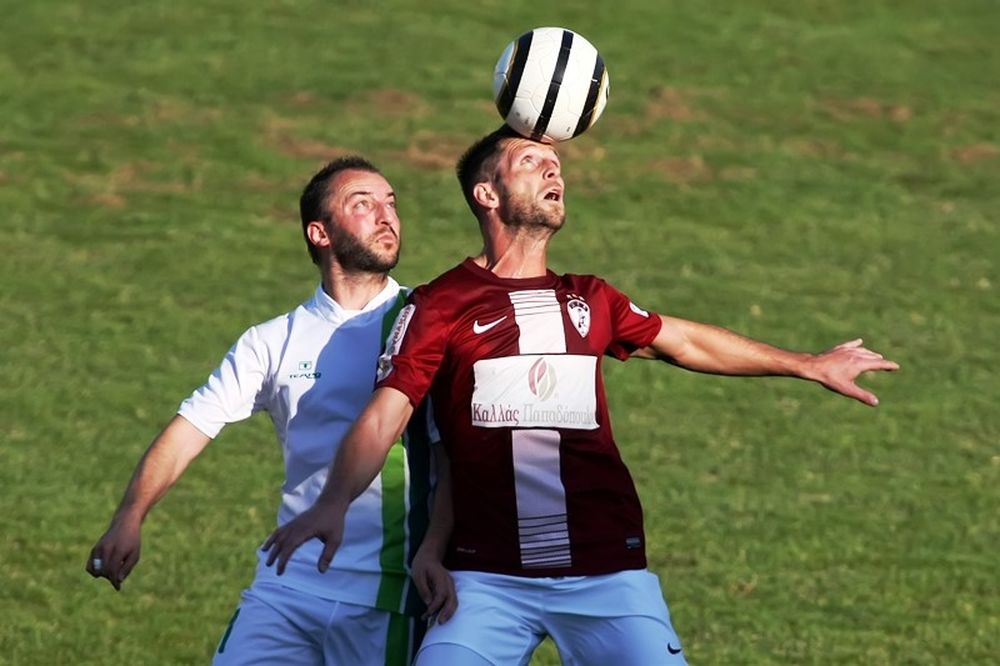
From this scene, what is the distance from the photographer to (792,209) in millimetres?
18125

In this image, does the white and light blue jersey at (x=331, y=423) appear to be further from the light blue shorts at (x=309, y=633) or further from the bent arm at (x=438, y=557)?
the bent arm at (x=438, y=557)

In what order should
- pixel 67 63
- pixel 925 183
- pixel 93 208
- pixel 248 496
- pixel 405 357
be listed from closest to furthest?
1. pixel 405 357
2. pixel 248 496
3. pixel 93 208
4. pixel 925 183
5. pixel 67 63

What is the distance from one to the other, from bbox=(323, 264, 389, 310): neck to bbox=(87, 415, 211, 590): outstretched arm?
74 centimetres

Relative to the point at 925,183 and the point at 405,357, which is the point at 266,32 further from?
the point at 405,357

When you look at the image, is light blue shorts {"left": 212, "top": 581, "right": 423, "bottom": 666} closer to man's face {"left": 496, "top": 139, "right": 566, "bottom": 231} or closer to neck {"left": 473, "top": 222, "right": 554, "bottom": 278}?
neck {"left": 473, "top": 222, "right": 554, "bottom": 278}

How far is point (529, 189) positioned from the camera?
6.38 m

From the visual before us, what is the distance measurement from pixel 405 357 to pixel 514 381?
39 centimetres

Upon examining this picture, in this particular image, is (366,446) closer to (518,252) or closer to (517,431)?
(517,431)

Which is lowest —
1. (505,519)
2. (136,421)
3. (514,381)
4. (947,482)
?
(136,421)

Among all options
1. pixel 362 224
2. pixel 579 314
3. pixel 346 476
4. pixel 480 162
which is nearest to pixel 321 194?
pixel 362 224

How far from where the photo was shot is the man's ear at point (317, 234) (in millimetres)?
6898

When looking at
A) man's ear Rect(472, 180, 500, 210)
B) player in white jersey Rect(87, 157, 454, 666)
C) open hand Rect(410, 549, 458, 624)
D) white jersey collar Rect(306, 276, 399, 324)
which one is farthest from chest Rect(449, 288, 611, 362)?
open hand Rect(410, 549, 458, 624)

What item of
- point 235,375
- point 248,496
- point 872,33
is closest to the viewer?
point 235,375

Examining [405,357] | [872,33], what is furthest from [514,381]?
[872,33]
